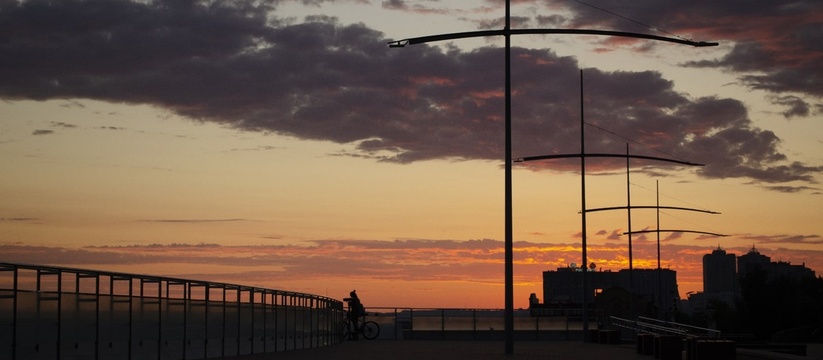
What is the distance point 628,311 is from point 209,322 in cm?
5308

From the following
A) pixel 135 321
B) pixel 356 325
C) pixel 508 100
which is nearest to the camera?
pixel 135 321

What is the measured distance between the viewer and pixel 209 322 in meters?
31.8

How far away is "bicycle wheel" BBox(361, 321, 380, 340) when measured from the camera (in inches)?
2246

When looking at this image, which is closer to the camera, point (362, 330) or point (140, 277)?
point (140, 277)

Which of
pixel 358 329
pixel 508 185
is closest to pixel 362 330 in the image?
pixel 358 329

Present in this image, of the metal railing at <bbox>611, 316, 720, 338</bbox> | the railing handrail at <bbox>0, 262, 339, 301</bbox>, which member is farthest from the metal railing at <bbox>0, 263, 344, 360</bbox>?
the metal railing at <bbox>611, 316, 720, 338</bbox>

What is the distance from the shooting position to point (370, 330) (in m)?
57.3

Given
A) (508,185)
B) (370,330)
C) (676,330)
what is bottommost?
(370,330)

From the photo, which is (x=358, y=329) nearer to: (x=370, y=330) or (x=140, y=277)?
(x=370, y=330)

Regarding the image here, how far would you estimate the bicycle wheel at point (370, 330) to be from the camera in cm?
5706

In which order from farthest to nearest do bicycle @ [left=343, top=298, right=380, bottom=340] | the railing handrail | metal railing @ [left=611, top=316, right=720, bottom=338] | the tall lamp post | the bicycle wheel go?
1. the bicycle wheel
2. bicycle @ [left=343, top=298, right=380, bottom=340]
3. the tall lamp post
4. metal railing @ [left=611, top=316, right=720, bottom=338]
5. the railing handrail

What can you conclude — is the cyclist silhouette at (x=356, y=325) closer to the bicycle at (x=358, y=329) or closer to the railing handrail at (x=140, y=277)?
the bicycle at (x=358, y=329)

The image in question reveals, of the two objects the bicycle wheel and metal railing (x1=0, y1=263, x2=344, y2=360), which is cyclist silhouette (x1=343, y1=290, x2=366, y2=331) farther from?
metal railing (x1=0, y1=263, x2=344, y2=360)

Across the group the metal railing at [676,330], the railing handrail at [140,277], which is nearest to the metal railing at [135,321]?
the railing handrail at [140,277]
